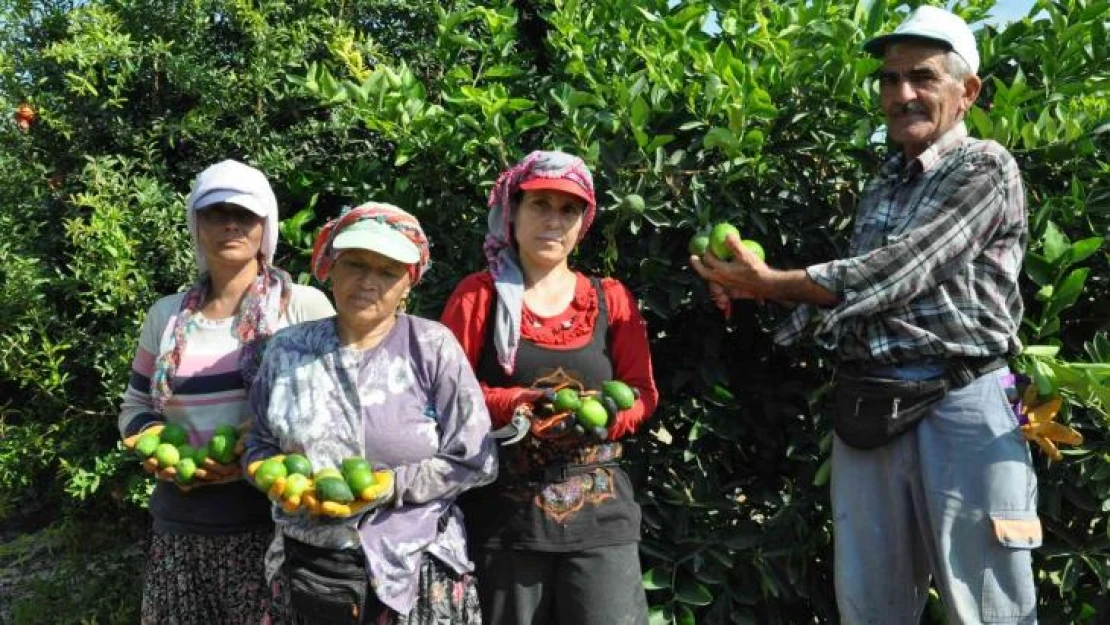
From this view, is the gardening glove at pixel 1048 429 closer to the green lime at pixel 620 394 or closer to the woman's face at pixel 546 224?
the green lime at pixel 620 394

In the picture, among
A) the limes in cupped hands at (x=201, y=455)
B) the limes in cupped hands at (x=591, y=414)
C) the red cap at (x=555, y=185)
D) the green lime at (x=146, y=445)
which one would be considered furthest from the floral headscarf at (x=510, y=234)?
the green lime at (x=146, y=445)

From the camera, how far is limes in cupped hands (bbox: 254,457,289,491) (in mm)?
2650

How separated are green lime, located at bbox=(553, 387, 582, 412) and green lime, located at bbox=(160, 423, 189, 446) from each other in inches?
42.6

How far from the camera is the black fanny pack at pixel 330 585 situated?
2.69 metres

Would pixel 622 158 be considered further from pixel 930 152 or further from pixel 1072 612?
pixel 1072 612

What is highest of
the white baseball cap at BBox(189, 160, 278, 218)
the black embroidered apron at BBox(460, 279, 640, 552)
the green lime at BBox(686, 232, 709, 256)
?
the white baseball cap at BBox(189, 160, 278, 218)

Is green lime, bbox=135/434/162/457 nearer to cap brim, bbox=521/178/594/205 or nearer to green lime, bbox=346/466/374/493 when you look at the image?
green lime, bbox=346/466/374/493

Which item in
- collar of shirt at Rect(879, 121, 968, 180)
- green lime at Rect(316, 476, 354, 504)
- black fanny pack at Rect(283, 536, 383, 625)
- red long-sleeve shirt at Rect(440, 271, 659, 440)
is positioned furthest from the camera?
red long-sleeve shirt at Rect(440, 271, 659, 440)

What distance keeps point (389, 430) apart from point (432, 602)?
48cm

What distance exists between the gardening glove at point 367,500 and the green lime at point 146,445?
22.7 inches

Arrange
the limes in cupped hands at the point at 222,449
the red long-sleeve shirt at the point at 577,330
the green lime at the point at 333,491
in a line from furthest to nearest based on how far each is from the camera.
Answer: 1. the red long-sleeve shirt at the point at 577,330
2. the limes in cupped hands at the point at 222,449
3. the green lime at the point at 333,491

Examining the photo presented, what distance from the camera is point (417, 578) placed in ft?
9.20

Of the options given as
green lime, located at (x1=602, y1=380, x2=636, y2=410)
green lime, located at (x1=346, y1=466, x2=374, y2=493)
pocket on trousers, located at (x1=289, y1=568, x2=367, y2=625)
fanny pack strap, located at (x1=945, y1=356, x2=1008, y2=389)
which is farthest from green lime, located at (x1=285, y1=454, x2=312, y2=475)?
fanny pack strap, located at (x1=945, y1=356, x2=1008, y2=389)

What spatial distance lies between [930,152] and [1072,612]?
1.61 metres
